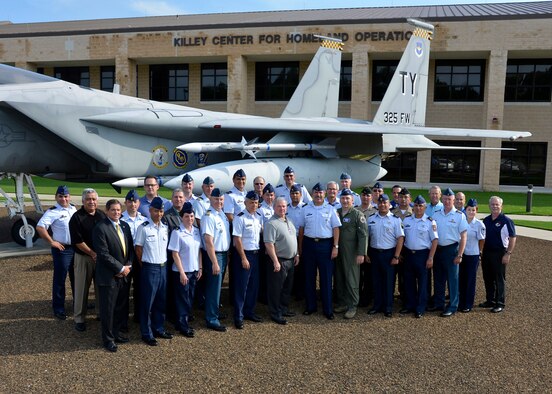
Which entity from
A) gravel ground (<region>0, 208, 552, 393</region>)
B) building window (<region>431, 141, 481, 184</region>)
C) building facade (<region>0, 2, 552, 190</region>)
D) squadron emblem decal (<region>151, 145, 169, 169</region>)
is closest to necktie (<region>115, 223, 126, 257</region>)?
gravel ground (<region>0, 208, 552, 393</region>)

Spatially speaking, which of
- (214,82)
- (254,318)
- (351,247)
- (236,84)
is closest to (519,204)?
(236,84)

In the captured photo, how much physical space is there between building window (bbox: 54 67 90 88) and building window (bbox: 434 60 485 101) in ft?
69.4

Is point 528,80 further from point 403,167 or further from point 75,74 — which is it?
point 75,74

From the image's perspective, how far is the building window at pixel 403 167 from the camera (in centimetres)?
2772

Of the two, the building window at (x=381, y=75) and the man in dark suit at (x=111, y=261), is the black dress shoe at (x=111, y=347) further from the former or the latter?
the building window at (x=381, y=75)

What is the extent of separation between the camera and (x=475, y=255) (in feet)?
21.1

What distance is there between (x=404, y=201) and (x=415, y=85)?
892 cm

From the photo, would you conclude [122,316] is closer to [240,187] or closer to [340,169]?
[240,187]

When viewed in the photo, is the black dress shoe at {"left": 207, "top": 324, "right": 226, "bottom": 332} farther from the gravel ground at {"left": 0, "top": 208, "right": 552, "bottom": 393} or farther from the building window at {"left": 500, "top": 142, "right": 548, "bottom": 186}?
the building window at {"left": 500, "top": 142, "right": 548, "bottom": 186}

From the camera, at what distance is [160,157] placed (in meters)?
10.5

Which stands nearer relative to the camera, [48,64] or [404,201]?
[404,201]

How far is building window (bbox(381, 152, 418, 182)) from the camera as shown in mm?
27719

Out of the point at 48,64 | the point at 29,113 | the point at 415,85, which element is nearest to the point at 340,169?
the point at 415,85

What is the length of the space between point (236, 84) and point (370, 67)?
23.7 feet
